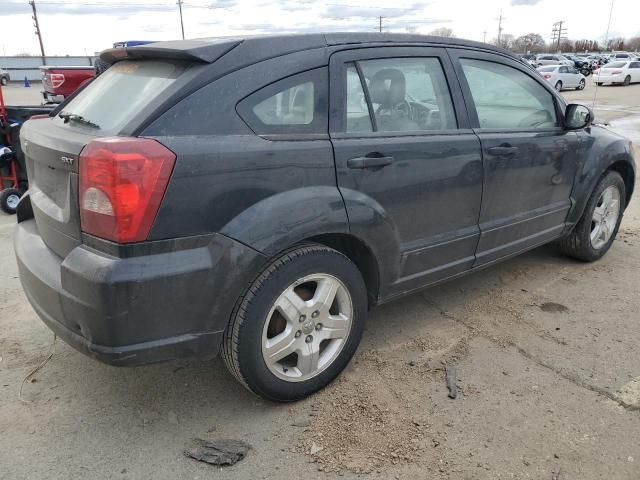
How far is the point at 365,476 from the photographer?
2.26m

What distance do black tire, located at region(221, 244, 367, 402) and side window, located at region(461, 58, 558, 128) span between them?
55.5 inches

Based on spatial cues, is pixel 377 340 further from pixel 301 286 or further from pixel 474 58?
pixel 474 58

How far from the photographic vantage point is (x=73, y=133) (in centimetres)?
248

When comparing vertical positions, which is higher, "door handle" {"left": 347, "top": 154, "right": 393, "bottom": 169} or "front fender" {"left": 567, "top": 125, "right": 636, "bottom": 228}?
"door handle" {"left": 347, "top": 154, "right": 393, "bottom": 169}

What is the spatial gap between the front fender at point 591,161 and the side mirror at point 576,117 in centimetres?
14

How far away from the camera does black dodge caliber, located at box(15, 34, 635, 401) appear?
2.16 meters

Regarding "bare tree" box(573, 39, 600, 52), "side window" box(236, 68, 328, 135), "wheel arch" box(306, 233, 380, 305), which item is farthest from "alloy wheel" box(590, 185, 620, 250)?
"bare tree" box(573, 39, 600, 52)

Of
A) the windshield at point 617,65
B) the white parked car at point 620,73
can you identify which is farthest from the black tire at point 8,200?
the windshield at point 617,65

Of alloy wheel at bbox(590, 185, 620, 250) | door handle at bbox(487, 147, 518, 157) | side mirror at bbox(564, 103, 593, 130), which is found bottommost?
alloy wheel at bbox(590, 185, 620, 250)

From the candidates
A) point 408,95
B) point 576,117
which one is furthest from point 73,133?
point 576,117

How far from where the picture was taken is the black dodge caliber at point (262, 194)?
7.09 feet

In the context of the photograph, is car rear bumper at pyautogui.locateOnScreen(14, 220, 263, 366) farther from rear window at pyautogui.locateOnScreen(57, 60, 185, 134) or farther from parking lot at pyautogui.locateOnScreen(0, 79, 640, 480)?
rear window at pyautogui.locateOnScreen(57, 60, 185, 134)

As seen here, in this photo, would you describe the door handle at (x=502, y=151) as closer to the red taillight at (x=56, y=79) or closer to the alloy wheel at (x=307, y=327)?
the alloy wheel at (x=307, y=327)

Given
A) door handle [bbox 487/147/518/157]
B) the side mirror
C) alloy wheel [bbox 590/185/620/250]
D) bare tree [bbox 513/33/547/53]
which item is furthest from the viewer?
bare tree [bbox 513/33/547/53]
